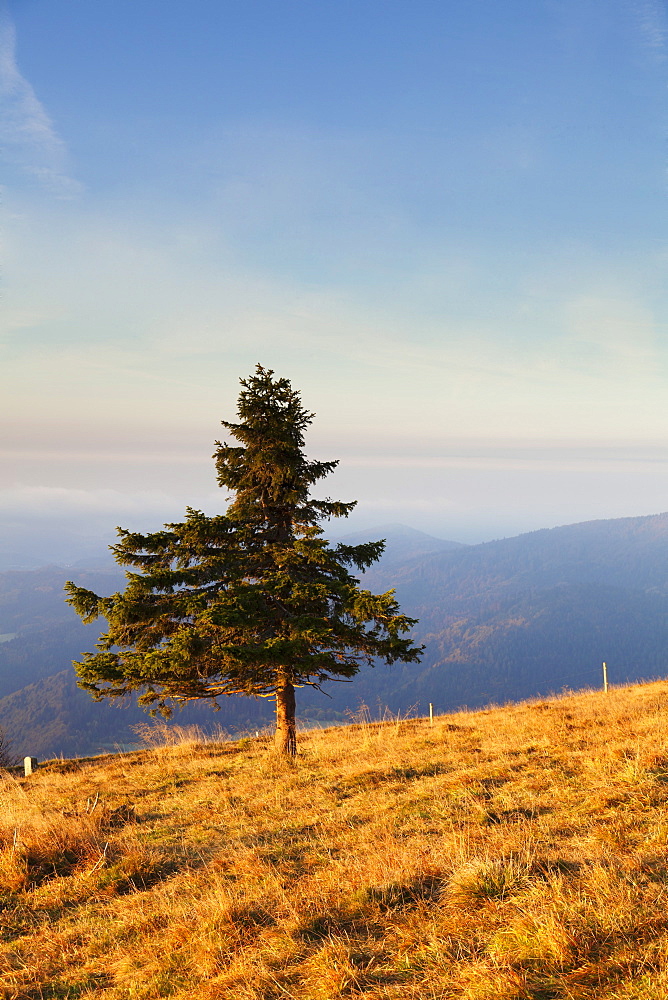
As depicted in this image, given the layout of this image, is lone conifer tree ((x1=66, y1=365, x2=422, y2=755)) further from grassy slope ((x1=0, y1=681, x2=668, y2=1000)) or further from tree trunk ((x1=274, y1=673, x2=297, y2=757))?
grassy slope ((x1=0, y1=681, x2=668, y2=1000))

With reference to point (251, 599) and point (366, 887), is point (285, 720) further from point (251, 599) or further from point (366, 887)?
point (366, 887)

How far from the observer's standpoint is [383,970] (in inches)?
167

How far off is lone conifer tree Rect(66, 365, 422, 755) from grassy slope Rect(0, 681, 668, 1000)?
333 centimetres

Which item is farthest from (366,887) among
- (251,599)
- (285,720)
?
(285,720)

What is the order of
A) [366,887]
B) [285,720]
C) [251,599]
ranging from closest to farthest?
1. [366,887]
2. [251,599]
3. [285,720]

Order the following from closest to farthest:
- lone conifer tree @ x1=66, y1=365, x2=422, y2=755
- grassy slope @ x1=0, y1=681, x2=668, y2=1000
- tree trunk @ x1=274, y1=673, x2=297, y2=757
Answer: grassy slope @ x1=0, y1=681, x2=668, y2=1000, lone conifer tree @ x1=66, y1=365, x2=422, y2=755, tree trunk @ x1=274, y1=673, x2=297, y2=757

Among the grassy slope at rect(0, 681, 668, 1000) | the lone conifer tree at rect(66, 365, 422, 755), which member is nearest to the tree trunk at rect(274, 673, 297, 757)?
the lone conifer tree at rect(66, 365, 422, 755)

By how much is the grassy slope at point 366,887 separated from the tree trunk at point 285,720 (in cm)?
414

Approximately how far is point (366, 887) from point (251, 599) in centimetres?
912

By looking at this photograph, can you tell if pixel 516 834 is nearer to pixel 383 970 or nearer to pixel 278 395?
pixel 383 970

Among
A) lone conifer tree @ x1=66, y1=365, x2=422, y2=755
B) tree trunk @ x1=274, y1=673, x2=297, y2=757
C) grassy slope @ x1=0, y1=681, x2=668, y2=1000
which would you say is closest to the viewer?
grassy slope @ x1=0, y1=681, x2=668, y2=1000

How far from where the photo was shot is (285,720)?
1580 cm

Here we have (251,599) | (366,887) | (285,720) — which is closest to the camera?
(366,887)

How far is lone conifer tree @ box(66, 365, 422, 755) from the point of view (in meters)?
13.5
